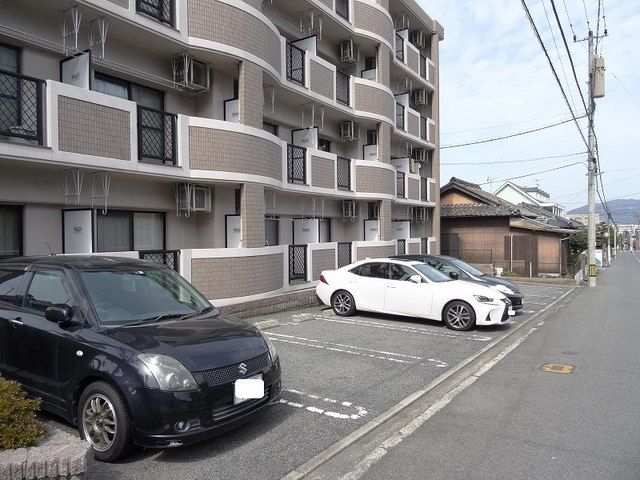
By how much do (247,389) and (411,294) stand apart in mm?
6575

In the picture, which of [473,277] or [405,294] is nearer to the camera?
[405,294]

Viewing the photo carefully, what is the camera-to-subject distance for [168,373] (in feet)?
12.2

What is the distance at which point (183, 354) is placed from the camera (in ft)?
12.6

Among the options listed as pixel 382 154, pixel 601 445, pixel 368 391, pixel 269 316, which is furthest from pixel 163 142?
pixel 382 154

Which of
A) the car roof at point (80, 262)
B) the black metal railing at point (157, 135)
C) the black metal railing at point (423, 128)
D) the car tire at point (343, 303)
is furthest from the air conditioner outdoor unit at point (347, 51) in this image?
the car roof at point (80, 262)

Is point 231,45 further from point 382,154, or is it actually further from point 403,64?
point 403,64

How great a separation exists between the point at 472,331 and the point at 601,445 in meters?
5.44

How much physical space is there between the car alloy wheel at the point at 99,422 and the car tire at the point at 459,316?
7.39 metres

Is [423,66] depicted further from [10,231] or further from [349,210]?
[10,231]

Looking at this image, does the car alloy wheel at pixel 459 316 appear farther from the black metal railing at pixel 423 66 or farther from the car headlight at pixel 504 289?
the black metal railing at pixel 423 66

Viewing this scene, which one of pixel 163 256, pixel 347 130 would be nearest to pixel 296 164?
pixel 347 130

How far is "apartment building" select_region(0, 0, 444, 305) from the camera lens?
7.71 m

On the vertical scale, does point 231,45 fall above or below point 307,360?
above

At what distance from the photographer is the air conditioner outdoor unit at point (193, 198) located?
33.2 feet
